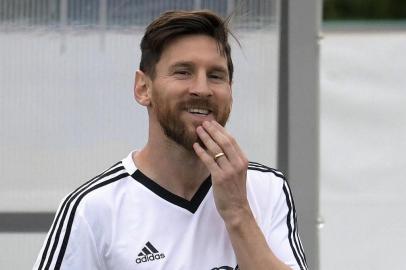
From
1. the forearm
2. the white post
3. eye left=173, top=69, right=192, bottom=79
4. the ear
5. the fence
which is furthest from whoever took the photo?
the fence

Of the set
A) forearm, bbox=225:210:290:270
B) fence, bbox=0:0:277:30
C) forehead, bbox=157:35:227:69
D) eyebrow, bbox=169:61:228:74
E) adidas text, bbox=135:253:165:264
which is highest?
fence, bbox=0:0:277:30

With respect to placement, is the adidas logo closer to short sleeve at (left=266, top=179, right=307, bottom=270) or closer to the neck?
the neck

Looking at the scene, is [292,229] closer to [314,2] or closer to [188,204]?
[188,204]

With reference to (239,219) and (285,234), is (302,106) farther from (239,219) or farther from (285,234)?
(239,219)

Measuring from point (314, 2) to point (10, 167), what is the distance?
1.23m

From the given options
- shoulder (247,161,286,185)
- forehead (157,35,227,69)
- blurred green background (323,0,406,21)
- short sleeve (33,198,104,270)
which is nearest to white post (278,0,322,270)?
shoulder (247,161,286,185)

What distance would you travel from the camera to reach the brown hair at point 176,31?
2318 millimetres

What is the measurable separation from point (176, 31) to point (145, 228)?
49 cm

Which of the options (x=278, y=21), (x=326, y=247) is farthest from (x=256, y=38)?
(x=326, y=247)

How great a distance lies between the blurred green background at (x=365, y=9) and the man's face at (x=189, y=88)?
10.0 meters

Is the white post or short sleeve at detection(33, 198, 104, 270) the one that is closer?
short sleeve at detection(33, 198, 104, 270)

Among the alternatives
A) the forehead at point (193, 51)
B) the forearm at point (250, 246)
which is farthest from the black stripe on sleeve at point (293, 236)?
the forehead at point (193, 51)

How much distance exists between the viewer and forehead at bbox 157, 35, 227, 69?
2.27 metres

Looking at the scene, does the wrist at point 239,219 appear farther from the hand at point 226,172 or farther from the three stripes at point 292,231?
the three stripes at point 292,231
